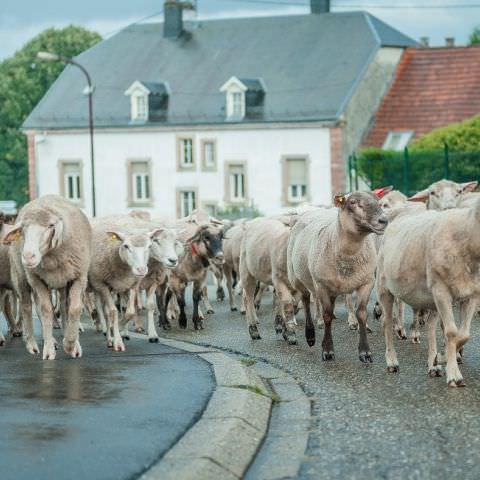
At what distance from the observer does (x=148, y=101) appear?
7962cm

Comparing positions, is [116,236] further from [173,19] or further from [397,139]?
[173,19]

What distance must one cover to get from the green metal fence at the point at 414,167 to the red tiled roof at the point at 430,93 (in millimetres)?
32603

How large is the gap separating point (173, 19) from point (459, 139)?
38.8 m

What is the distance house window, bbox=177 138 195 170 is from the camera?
3098 inches

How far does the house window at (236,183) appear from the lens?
76562mm

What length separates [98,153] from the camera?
266 feet

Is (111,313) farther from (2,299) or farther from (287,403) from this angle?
(287,403)

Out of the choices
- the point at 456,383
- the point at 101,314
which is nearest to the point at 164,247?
the point at 101,314

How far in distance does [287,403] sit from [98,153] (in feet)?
226

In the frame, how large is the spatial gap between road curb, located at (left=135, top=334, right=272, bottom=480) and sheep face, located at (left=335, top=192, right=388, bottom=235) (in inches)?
86.4

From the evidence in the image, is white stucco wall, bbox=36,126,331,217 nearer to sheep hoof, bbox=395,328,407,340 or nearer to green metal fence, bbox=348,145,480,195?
green metal fence, bbox=348,145,480,195

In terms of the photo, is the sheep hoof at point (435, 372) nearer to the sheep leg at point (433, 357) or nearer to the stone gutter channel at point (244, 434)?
the sheep leg at point (433, 357)

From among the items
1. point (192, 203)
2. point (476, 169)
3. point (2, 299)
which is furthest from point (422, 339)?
point (192, 203)

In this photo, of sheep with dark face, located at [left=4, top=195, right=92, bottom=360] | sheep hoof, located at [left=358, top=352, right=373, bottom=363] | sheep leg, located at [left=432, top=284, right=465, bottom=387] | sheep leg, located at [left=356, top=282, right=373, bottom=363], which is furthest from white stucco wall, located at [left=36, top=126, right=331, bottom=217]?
sheep leg, located at [left=432, top=284, right=465, bottom=387]
